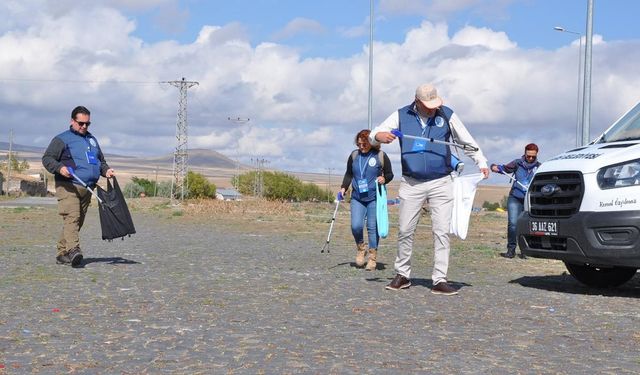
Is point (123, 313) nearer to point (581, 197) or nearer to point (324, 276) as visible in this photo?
point (324, 276)

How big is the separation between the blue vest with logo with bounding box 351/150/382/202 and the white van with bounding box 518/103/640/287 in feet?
8.13

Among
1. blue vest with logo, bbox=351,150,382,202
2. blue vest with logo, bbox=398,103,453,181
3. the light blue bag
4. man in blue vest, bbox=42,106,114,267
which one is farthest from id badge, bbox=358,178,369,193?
man in blue vest, bbox=42,106,114,267

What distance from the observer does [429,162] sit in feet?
32.4

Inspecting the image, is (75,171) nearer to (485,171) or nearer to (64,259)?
(64,259)

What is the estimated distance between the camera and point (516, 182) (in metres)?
15.2

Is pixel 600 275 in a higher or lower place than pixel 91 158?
lower

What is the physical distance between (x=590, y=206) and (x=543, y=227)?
732mm

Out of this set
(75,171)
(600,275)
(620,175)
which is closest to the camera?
(620,175)

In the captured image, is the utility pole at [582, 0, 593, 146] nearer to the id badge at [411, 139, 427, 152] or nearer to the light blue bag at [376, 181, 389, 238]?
the light blue bag at [376, 181, 389, 238]

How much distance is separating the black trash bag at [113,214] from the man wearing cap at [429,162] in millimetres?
4227

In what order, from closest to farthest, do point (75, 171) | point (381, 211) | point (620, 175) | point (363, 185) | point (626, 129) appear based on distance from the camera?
point (620, 175), point (626, 129), point (75, 171), point (381, 211), point (363, 185)

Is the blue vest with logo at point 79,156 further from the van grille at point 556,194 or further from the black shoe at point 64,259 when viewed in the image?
the van grille at point 556,194

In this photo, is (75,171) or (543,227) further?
(75,171)

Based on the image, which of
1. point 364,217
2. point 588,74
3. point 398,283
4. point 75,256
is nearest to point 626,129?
point 398,283
